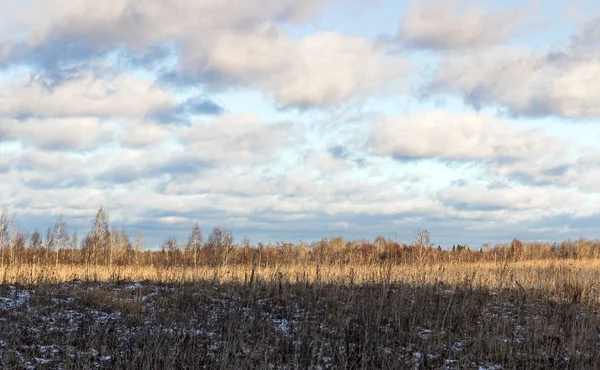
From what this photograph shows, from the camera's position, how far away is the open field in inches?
360

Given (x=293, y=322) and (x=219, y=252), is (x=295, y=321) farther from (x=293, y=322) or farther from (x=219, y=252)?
(x=219, y=252)

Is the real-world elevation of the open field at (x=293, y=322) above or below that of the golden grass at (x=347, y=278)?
below

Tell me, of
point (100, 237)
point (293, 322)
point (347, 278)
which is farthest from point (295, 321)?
point (100, 237)

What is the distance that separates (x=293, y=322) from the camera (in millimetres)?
11922

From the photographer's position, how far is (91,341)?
967 cm

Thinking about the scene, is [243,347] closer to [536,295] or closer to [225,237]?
[536,295]

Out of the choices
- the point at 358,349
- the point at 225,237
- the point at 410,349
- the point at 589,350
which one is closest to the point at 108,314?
the point at 358,349

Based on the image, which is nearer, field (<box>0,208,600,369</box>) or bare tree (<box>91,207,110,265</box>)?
field (<box>0,208,600,369</box>)

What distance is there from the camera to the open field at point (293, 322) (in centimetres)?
916

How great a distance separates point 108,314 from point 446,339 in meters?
7.37

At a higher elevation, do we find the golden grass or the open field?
the golden grass

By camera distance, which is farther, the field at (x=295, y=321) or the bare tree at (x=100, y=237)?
the bare tree at (x=100, y=237)

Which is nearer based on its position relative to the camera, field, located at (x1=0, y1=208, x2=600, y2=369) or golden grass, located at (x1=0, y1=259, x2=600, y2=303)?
field, located at (x1=0, y1=208, x2=600, y2=369)

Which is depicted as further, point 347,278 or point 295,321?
point 347,278
